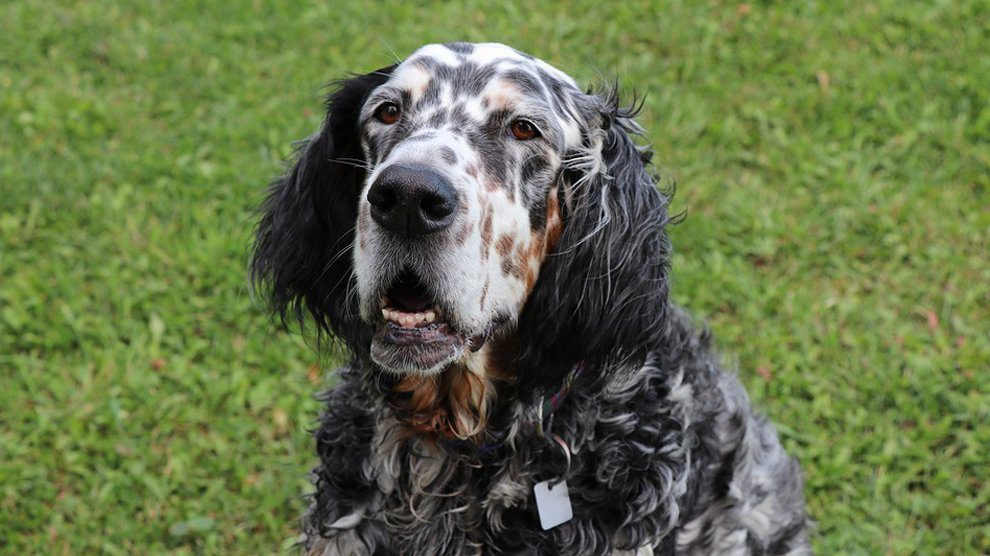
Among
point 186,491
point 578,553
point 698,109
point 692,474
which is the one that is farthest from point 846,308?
point 186,491

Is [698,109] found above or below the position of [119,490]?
above

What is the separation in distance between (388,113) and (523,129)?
45cm

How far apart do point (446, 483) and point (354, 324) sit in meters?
0.62

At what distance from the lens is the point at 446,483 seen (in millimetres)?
3395

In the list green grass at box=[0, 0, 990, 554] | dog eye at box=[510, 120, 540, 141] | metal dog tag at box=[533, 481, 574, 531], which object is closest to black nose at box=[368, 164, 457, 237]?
dog eye at box=[510, 120, 540, 141]

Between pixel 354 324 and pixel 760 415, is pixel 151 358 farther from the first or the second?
pixel 760 415

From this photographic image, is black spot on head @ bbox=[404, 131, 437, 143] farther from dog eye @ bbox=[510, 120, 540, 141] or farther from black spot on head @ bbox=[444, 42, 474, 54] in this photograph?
black spot on head @ bbox=[444, 42, 474, 54]

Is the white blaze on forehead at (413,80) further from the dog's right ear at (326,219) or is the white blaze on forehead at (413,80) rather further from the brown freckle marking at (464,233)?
the brown freckle marking at (464,233)

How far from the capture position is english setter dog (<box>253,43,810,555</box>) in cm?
293

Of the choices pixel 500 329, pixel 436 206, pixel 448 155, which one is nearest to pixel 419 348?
pixel 500 329

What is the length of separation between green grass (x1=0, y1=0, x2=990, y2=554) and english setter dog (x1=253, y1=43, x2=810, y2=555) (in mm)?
785

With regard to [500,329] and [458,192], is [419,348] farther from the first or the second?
[458,192]

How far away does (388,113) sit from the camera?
320 cm

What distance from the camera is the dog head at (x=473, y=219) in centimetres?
282
